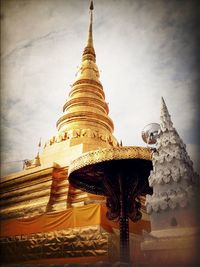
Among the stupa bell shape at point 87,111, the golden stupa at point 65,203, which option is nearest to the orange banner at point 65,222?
the golden stupa at point 65,203

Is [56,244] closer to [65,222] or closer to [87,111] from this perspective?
[65,222]

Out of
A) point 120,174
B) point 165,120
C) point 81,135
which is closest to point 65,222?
point 120,174

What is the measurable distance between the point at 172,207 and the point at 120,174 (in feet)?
3.17

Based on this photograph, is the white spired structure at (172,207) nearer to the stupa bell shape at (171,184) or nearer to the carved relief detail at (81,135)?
the stupa bell shape at (171,184)

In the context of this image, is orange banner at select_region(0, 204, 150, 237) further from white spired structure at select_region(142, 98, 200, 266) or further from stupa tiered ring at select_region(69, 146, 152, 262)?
white spired structure at select_region(142, 98, 200, 266)

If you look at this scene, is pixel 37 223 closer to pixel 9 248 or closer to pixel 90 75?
pixel 9 248

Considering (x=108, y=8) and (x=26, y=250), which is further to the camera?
(x=26, y=250)

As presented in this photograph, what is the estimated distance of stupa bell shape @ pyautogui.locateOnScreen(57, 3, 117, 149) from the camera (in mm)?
5758

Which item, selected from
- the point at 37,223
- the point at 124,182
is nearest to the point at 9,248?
the point at 37,223

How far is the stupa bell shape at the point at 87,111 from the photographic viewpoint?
18.9 ft

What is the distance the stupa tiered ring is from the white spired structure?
1.27 ft

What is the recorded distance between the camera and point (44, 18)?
3.64 metres

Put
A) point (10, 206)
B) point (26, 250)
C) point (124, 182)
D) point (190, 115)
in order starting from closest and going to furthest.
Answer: point (190, 115) < point (124, 182) < point (26, 250) < point (10, 206)

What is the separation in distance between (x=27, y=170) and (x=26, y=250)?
1.57 meters
